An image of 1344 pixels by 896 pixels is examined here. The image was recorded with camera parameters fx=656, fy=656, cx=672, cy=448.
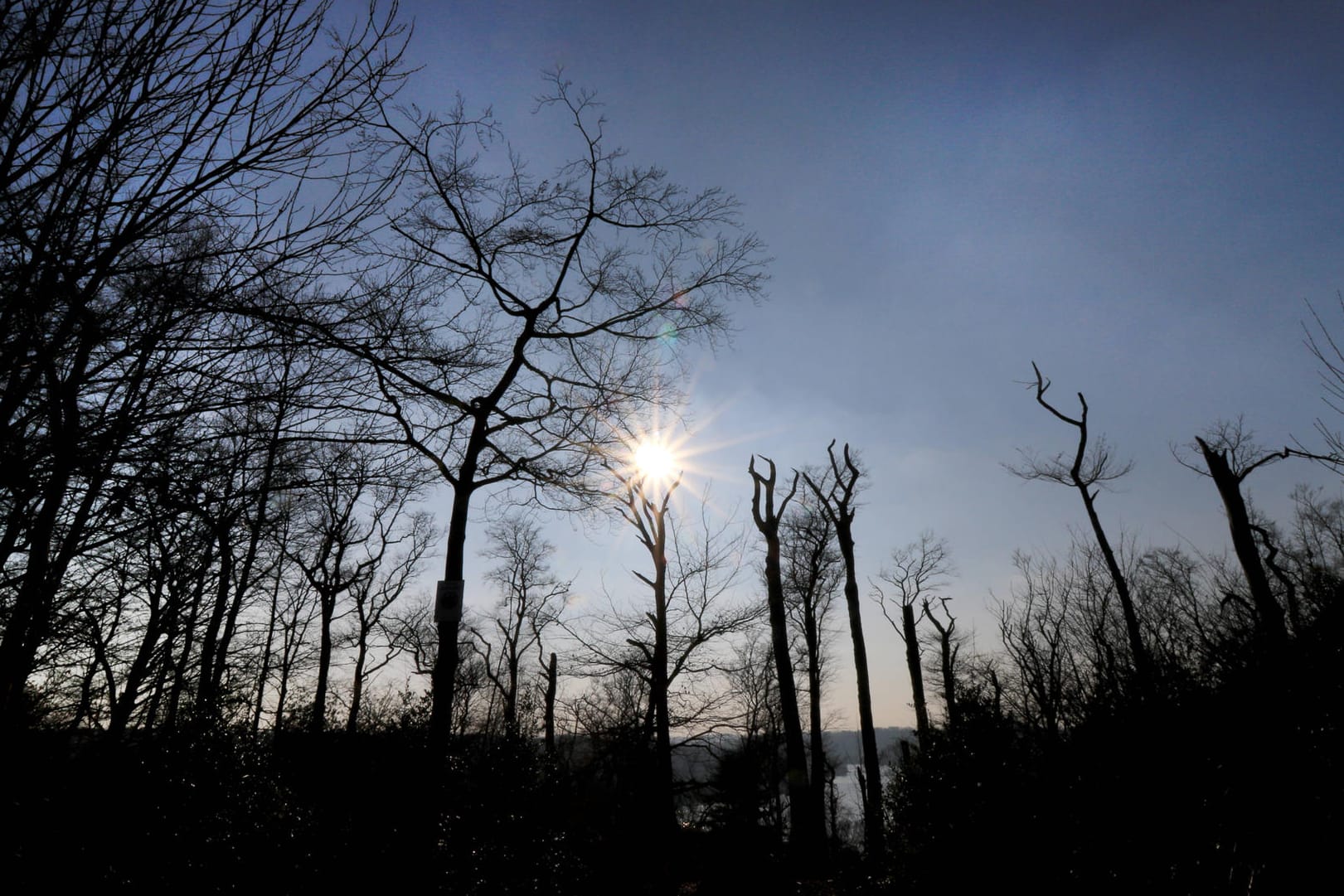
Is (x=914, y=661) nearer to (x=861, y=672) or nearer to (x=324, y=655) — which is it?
(x=861, y=672)

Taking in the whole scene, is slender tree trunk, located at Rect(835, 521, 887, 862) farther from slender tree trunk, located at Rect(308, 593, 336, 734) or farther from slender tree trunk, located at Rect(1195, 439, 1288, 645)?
slender tree trunk, located at Rect(308, 593, 336, 734)

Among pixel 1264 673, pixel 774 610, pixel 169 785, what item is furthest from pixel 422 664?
pixel 1264 673

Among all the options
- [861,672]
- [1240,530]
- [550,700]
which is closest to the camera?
[1240,530]

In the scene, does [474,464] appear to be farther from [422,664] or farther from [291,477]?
[422,664]

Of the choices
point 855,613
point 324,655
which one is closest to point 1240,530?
point 855,613

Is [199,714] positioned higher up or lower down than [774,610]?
lower down

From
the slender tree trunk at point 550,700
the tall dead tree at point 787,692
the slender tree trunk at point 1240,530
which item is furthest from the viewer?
the slender tree trunk at point 550,700

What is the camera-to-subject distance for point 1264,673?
5.46 metres

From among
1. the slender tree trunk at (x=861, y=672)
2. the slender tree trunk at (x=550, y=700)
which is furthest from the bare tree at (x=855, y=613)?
the slender tree trunk at (x=550, y=700)

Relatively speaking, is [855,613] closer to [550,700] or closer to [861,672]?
[861,672]

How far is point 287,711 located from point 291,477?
831 inches

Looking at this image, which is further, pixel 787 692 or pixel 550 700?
pixel 550 700

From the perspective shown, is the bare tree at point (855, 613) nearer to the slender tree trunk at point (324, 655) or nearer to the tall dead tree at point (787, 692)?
the tall dead tree at point (787, 692)

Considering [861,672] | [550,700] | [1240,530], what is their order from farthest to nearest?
1. [550,700]
2. [861,672]
3. [1240,530]
